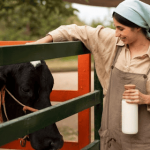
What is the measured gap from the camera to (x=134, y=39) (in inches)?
98.3

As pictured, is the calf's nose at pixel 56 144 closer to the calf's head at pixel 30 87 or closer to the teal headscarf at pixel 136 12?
the calf's head at pixel 30 87

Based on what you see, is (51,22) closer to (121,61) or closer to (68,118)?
(68,118)

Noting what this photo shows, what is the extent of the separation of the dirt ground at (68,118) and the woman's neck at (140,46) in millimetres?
3587

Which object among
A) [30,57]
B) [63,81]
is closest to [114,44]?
[30,57]

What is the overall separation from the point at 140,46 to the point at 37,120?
0.93 meters

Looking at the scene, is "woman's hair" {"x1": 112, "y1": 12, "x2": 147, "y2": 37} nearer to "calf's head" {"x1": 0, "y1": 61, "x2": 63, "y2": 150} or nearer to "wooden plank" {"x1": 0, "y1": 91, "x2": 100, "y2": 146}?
"wooden plank" {"x1": 0, "y1": 91, "x2": 100, "y2": 146}

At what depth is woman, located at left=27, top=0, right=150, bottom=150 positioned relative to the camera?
2398 millimetres

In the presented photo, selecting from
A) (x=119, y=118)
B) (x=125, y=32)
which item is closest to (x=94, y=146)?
(x=119, y=118)

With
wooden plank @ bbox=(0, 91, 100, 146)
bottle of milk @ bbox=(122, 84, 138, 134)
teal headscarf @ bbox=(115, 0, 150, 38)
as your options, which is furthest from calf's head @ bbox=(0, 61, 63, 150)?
teal headscarf @ bbox=(115, 0, 150, 38)

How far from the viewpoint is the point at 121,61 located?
255cm

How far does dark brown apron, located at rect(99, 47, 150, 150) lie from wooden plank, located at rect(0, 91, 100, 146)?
239 mm

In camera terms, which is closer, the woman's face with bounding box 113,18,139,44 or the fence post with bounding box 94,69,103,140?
the woman's face with bounding box 113,18,139,44

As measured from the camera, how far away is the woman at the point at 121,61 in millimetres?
2398

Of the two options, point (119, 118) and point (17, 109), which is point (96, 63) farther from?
point (17, 109)
